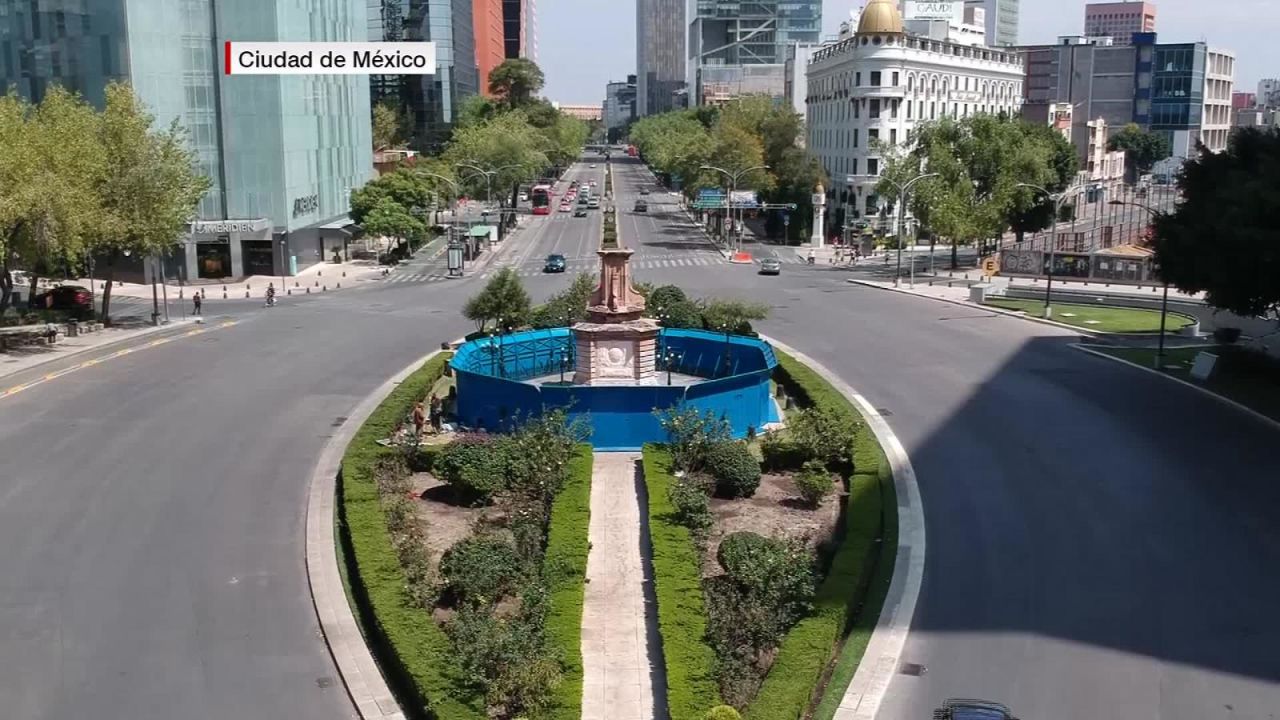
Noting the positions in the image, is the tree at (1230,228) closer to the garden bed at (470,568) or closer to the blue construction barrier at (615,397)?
the blue construction barrier at (615,397)

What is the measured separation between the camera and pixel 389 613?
65.0 ft

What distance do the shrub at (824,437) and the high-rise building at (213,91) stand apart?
5231 centimetres

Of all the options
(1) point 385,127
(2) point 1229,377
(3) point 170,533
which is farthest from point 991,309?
(1) point 385,127

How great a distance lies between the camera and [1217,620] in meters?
20.6

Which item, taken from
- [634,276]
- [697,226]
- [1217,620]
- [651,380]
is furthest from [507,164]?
[1217,620]

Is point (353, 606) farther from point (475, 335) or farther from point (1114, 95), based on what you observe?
point (1114, 95)

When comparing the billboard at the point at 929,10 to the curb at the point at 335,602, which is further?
the billboard at the point at 929,10

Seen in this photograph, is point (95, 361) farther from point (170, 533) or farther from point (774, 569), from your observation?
point (774, 569)

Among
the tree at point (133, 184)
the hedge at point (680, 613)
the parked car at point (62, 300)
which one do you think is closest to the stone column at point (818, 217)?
the tree at point (133, 184)

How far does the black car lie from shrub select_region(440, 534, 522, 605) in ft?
27.1

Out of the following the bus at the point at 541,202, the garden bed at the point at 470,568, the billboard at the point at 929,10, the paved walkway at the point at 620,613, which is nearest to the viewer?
the garden bed at the point at 470,568

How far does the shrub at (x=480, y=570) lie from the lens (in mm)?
20906

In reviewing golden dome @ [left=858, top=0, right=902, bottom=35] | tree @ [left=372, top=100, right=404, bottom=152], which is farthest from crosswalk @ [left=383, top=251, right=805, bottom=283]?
tree @ [left=372, top=100, right=404, bottom=152]

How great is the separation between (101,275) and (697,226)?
5942cm
